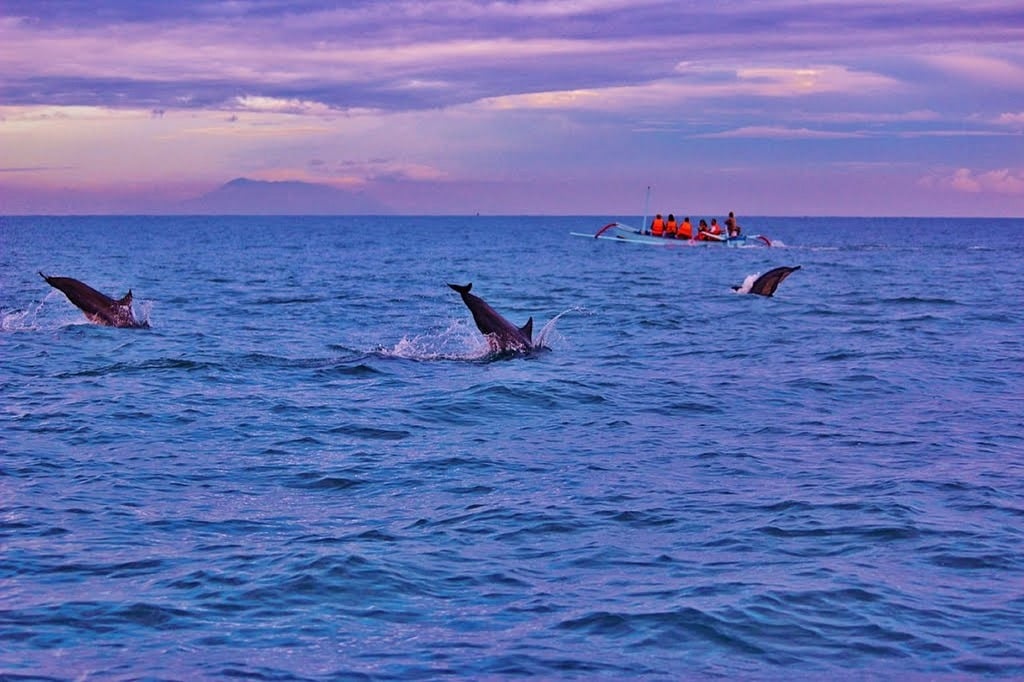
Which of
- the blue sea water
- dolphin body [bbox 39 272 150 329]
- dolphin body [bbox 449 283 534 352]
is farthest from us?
dolphin body [bbox 39 272 150 329]

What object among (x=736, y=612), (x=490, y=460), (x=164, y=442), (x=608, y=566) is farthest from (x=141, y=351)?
(x=736, y=612)

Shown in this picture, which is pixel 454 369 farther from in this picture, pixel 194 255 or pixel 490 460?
pixel 194 255

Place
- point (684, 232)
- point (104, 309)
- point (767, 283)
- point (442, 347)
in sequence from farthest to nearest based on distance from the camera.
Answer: point (684, 232) → point (767, 283) → point (104, 309) → point (442, 347)

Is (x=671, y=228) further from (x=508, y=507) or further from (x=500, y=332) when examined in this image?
(x=508, y=507)

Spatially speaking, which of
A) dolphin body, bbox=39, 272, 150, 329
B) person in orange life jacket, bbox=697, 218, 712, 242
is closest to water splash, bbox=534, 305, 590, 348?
dolphin body, bbox=39, 272, 150, 329

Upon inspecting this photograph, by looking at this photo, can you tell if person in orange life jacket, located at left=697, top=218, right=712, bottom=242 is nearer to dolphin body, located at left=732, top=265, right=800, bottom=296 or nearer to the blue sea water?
dolphin body, located at left=732, top=265, right=800, bottom=296

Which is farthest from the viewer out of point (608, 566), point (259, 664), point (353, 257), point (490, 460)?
point (353, 257)

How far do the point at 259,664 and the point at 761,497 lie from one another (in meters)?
6.14

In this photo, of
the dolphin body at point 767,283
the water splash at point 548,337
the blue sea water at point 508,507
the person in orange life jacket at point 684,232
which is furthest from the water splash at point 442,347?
the person in orange life jacket at point 684,232

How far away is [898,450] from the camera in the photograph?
14664mm

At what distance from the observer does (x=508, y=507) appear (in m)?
11.9

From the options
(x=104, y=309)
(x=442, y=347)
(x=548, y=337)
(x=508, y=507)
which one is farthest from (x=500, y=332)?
(x=508, y=507)

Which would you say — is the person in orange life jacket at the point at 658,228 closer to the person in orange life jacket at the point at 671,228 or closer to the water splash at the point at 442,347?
the person in orange life jacket at the point at 671,228

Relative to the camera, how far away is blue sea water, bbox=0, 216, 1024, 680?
821cm
